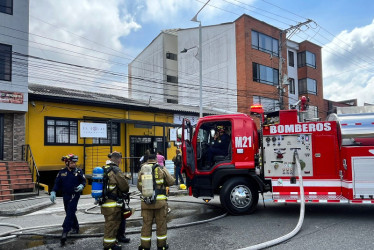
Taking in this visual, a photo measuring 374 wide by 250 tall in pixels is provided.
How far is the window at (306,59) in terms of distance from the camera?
34.2 metres

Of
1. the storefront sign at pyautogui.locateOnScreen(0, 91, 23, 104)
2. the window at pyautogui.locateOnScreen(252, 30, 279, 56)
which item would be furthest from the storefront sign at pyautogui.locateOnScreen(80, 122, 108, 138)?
the window at pyautogui.locateOnScreen(252, 30, 279, 56)

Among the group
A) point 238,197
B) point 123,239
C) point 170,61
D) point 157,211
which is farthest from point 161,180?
point 170,61

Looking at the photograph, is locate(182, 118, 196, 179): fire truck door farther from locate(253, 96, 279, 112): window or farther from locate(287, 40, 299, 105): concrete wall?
locate(287, 40, 299, 105): concrete wall

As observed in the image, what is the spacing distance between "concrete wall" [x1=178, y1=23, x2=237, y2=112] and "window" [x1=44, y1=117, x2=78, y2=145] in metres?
12.8

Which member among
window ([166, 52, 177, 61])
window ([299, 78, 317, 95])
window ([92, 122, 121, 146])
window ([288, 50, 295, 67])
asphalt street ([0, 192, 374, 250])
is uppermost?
window ([166, 52, 177, 61])

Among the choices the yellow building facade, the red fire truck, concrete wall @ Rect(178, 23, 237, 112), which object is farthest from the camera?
concrete wall @ Rect(178, 23, 237, 112)

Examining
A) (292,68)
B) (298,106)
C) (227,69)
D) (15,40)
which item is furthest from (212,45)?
(298,106)

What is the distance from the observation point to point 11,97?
13719mm

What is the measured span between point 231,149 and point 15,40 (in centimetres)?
1212

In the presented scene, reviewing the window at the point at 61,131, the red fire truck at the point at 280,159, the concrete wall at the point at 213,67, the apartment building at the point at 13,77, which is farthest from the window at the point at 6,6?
the concrete wall at the point at 213,67

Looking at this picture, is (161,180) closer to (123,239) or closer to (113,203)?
(113,203)

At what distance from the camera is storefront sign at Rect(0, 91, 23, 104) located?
13483 mm

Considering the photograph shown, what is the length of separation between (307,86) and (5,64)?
2934 centimetres

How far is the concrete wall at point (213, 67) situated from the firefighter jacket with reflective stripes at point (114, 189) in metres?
22.4
